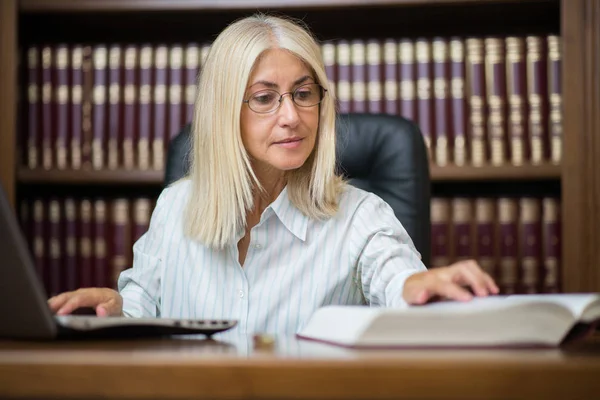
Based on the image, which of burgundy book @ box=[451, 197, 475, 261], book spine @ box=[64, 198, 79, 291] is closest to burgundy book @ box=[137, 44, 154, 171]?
book spine @ box=[64, 198, 79, 291]

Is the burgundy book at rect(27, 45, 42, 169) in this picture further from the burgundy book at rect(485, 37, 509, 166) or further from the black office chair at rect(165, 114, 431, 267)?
the burgundy book at rect(485, 37, 509, 166)

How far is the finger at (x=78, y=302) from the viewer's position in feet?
3.26

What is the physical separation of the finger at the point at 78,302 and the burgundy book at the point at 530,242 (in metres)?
1.33

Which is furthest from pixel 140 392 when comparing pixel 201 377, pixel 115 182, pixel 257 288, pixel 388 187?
pixel 115 182

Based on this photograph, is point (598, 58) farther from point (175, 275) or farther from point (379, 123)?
point (175, 275)

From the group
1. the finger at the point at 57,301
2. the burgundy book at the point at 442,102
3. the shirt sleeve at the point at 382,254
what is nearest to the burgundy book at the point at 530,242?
the burgundy book at the point at 442,102

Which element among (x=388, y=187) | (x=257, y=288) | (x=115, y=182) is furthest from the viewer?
(x=115, y=182)

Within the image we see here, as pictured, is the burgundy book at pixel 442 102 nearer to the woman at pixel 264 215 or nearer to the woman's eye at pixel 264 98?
the woman at pixel 264 215

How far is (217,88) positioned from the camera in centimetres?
152

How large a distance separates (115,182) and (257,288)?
33.4 inches

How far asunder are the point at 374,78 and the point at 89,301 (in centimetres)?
125

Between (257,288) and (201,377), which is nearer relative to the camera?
(201,377)

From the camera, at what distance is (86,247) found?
2223 millimetres

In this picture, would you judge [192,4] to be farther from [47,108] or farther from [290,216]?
[290,216]
